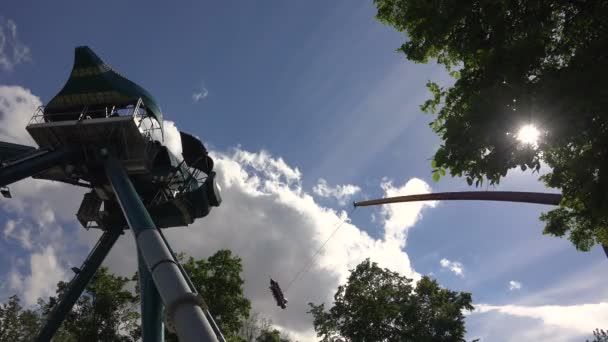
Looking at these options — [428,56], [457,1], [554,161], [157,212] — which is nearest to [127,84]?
[157,212]

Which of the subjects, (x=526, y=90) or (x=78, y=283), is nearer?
(x=526, y=90)

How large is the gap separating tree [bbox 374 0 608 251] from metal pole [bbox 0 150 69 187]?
16965 mm

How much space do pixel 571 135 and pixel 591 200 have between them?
1.61 metres

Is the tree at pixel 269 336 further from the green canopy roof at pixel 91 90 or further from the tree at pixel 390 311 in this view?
the green canopy roof at pixel 91 90

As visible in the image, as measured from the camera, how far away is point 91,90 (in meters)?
20.6

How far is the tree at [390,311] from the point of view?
27.3 meters

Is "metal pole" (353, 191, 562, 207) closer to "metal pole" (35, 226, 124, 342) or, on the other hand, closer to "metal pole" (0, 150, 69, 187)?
"metal pole" (0, 150, 69, 187)

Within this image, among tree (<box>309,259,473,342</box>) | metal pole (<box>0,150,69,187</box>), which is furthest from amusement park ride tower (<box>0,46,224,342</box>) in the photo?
tree (<box>309,259,473,342</box>)

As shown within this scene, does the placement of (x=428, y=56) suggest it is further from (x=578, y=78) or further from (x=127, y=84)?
(x=127, y=84)

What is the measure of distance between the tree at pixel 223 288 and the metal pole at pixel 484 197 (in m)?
18.8

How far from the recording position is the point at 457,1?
731 cm

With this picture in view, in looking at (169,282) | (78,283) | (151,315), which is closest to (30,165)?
(78,283)

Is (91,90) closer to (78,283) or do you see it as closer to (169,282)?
(78,283)

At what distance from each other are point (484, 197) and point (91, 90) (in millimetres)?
20068
